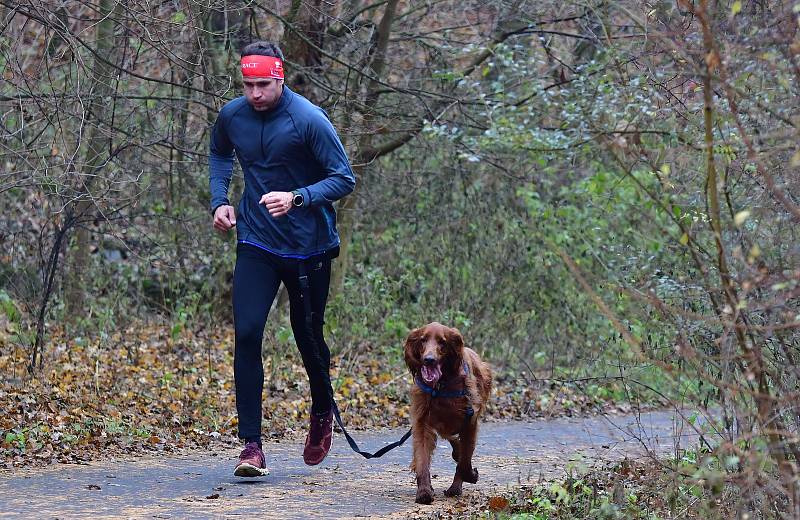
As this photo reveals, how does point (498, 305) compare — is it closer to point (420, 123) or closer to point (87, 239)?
point (420, 123)

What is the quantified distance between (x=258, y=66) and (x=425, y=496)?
8.80ft

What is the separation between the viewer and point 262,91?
7.18m

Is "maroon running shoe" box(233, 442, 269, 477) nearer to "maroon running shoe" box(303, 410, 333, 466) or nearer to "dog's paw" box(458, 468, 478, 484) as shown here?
"maroon running shoe" box(303, 410, 333, 466)

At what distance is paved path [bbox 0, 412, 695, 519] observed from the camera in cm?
627

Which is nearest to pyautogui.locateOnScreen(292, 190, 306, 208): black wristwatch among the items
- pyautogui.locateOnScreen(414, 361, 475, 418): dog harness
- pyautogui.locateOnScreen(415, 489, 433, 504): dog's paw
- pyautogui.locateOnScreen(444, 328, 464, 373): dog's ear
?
pyautogui.locateOnScreen(444, 328, 464, 373): dog's ear

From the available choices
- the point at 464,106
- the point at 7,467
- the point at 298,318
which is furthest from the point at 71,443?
the point at 464,106

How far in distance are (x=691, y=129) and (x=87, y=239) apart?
9690 millimetres

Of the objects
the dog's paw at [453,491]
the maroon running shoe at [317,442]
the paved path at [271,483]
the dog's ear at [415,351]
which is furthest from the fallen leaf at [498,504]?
the maroon running shoe at [317,442]

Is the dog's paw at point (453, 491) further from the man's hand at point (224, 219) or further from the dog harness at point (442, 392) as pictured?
the man's hand at point (224, 219)

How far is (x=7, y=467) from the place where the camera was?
7.58 m

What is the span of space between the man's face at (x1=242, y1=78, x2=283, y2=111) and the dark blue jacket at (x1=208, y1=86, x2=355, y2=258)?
0.11 meters

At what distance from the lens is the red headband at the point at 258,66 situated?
7.12 metres

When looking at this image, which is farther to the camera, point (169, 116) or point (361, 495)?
point (169, 116)

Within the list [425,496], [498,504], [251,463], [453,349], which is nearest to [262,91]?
[453,349]
